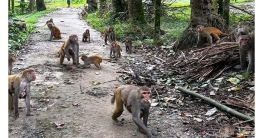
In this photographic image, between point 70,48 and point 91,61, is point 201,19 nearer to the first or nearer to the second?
point 91,61

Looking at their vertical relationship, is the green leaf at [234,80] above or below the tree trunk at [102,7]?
below

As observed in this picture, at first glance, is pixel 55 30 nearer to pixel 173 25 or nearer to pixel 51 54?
pixel 51 54

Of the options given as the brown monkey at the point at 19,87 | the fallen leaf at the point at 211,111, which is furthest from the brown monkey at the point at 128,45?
the brown monkey at the point at 19,87

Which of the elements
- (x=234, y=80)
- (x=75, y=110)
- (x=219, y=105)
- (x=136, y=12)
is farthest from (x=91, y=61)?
(x=136, y=12)

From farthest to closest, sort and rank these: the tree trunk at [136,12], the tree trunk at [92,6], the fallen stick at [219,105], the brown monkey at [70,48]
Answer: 1. the tree trunk at [92,6]
2. the tree trunk at [136,12]
3. the brown monkey at [70,48]
4. the fallen stick at [219,105]

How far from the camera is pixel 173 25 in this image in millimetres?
18344

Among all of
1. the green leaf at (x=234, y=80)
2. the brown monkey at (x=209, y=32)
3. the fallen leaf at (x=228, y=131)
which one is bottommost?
the fallen leaf at (x=228, y=131)

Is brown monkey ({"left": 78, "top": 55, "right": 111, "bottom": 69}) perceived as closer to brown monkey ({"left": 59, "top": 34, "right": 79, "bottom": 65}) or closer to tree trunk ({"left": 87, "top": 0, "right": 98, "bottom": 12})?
brown monkey ({"left": 59, "top": 34, "right": 79, "bottom": 65})

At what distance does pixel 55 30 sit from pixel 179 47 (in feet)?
21.4

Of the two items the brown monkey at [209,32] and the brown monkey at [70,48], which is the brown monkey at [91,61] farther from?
the brown monkey at [209,32]

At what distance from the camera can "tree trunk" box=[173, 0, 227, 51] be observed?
12391 millimetres

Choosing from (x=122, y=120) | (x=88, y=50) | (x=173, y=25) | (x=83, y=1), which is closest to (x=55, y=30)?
(x=88, y=50)

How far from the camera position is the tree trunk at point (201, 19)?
12391 millimetres

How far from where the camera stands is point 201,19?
12.5 metres
